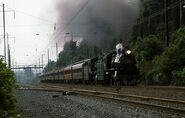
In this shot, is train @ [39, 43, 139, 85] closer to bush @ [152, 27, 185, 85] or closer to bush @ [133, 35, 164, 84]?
bush @ [152, 27, 185, 85]

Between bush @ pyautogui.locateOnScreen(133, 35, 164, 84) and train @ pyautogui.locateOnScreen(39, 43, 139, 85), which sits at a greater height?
bush @ pyautogui.locateOnScreen(133, 35, 164, 84)

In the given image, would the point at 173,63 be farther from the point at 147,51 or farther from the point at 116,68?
the point at 147,51

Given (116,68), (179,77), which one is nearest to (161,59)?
(179,77)

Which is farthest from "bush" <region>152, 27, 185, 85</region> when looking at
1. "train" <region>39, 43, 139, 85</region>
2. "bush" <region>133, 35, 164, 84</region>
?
"bush" <region>133, 35, 164, 84</region>

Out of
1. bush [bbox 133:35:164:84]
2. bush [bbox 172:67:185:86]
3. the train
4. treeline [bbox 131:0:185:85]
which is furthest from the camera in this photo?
bush [bbox 133:35:164:84]

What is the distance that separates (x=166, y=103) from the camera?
11.6 metres

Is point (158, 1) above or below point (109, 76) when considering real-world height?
above

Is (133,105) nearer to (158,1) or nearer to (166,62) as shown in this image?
(166,62)

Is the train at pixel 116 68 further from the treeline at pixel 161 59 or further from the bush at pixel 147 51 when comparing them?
the bush at pixel 147 51

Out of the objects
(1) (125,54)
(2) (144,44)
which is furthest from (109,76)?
(2) (144,44)

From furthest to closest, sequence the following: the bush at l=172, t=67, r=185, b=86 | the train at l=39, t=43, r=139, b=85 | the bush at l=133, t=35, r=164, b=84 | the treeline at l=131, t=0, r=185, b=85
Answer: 1. the bush at l=133, t=35, r=164, b=84
2. the treeline at l=131, t=0, r=185, b=85
3. the train at l=39, t=43, r=139, b=85
4. the bush at l=172, t=67, r=185, b=86

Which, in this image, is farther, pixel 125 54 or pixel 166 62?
pixel 166 62

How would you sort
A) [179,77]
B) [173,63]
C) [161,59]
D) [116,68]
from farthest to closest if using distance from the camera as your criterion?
[161,59], [173,63], [116,68], [179,77]

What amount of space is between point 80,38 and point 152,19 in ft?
85.4
